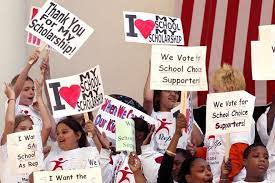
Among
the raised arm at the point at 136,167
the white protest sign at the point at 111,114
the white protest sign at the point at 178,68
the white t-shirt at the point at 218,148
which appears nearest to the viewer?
the raised arm at the point at 136,167

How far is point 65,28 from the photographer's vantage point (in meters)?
7.80

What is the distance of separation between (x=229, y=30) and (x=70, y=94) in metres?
2.90

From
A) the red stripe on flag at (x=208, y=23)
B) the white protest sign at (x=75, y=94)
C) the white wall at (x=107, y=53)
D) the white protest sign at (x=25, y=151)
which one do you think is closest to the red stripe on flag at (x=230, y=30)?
the red stripe on flag at (x=208, y=23)

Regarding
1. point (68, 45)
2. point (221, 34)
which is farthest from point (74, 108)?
point (221, 34)

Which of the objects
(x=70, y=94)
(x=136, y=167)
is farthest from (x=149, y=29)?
(x=136, y=167)

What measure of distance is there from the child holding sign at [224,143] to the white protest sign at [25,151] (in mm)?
→ 1341

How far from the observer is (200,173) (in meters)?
6.79

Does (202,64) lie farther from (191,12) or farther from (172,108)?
(191,12)

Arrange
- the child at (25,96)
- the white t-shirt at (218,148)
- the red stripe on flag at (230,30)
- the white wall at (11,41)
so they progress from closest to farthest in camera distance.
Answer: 1. the white t-shirt at (218,148)
2. the child at (25,96)
3. the white wall at (11,41)
4. the red stripe on flag at (230,30)

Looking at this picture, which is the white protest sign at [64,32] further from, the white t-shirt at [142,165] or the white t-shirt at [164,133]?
the white t-shirt at [142,165]

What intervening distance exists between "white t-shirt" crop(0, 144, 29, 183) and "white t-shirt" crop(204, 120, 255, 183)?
4.75 feet

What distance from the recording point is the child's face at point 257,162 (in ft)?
22.2

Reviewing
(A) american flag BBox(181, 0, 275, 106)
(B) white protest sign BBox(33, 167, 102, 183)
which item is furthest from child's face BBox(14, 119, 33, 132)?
(A) american flag BBox(181, 0, 275, 106)

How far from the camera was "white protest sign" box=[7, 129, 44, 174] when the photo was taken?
23.1 feet
